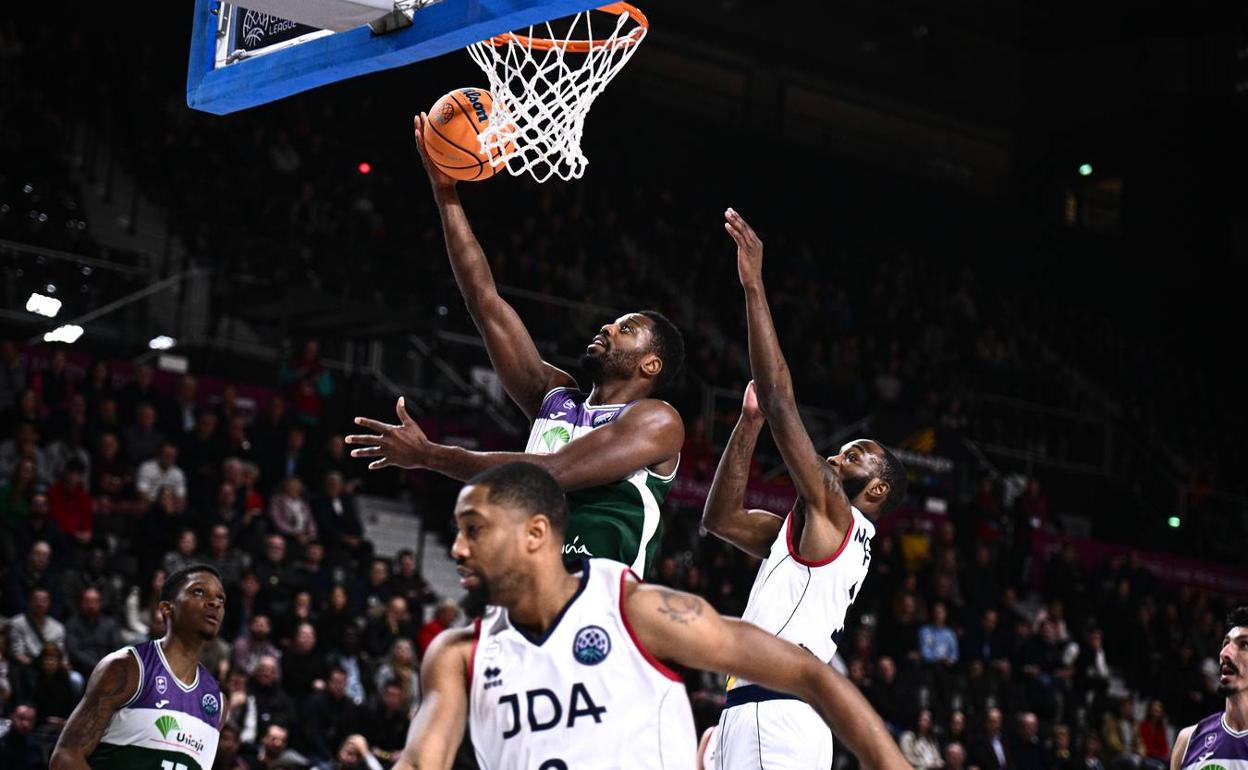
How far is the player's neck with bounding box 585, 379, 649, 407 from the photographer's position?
17.7 ft

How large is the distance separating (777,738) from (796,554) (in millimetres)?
686

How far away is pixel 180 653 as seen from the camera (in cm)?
647

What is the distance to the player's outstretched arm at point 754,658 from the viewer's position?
3.38 metres

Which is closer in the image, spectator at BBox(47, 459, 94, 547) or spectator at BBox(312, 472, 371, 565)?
spectator at BBox(47, 459, 94, 547)

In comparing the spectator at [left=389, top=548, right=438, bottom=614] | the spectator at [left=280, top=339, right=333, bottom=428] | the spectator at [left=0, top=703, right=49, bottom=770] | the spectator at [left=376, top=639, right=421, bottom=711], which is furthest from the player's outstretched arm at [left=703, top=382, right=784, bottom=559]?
the spectator at [left=280, top=339, right=333, bottom=428]

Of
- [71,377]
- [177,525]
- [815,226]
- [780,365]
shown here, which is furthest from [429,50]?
[815,226]

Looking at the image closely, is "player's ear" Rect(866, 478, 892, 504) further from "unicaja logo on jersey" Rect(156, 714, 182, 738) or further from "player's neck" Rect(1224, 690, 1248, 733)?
"unicaja logo on jersey" Rect(156, 714, 182, 738)

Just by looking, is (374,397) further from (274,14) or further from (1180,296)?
(1180,296)

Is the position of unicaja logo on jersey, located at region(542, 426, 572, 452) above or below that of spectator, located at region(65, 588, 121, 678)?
below

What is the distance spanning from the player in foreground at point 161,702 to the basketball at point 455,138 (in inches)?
83.9

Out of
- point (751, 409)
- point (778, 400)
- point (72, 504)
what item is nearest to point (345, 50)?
point (778, 400)

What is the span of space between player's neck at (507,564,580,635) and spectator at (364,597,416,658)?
9.08 meters

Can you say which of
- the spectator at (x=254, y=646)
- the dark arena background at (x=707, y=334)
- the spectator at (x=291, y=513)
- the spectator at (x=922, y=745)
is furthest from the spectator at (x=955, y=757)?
the spectator at (x=254, y=646)

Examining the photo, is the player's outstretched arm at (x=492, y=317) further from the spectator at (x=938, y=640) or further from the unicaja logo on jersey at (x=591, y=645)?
the spectator at (x=938, y=640)
